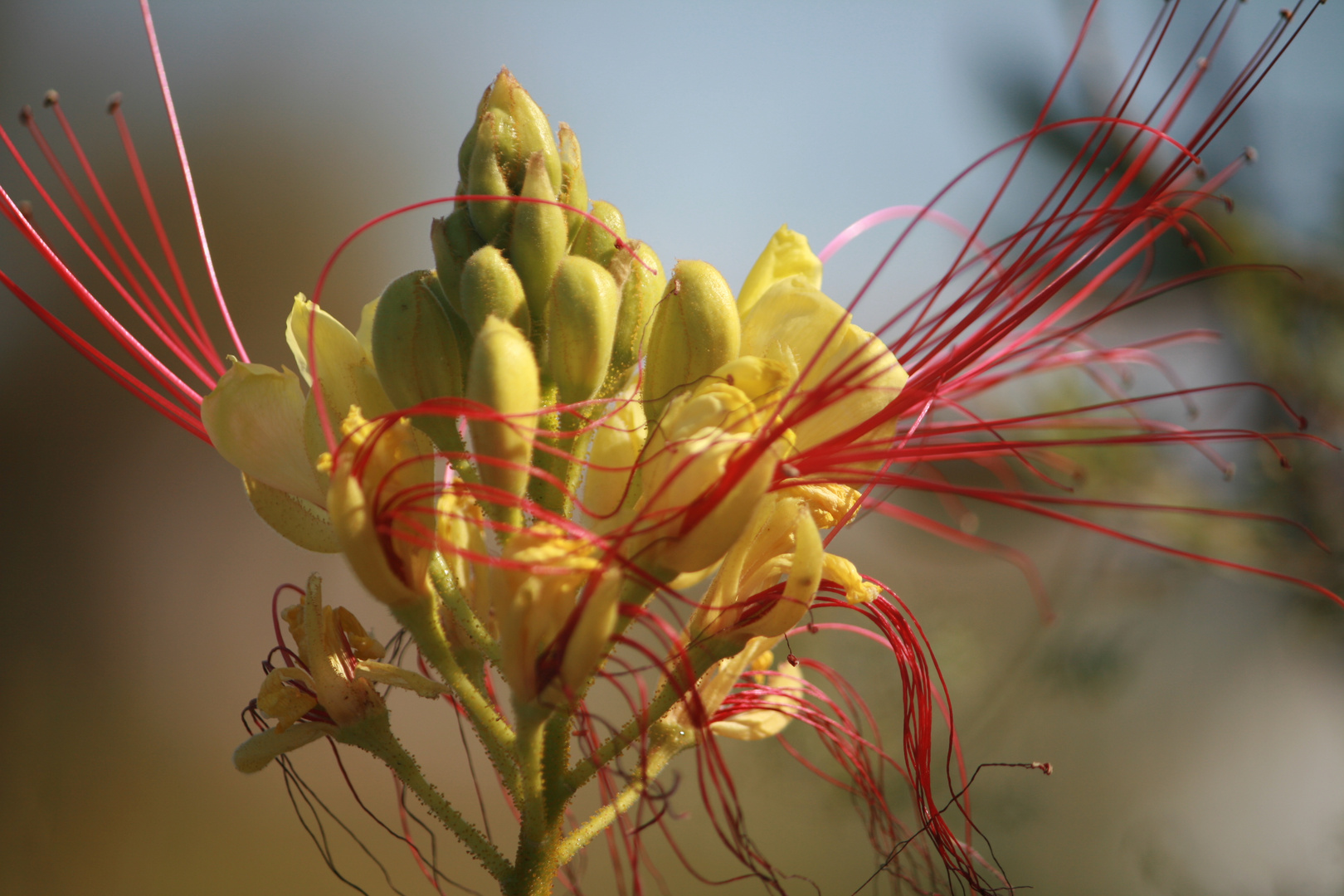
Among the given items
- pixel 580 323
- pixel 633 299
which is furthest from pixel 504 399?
pixel 633 299

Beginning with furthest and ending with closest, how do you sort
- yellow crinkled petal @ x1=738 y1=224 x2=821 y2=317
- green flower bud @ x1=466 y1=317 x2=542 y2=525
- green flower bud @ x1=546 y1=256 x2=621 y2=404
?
Result: yellow crinkled petal @ x1=738 y1=224 x2=821 y2=317, green flower bud @ x1=546 y1=256 x2=621 y2=404, green flower bud @ x1=466 y1=317 x2=542 y2=525

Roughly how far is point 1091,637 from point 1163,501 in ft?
1.59

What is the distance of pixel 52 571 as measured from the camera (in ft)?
15.0

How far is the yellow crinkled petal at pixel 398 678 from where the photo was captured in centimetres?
78

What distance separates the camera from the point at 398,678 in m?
0.80

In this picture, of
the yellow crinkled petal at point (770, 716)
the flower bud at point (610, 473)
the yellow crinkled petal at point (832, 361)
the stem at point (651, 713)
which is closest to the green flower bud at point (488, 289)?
the flower bud at point (610, 473)

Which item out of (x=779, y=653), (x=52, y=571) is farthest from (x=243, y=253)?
(x=779, y=653)

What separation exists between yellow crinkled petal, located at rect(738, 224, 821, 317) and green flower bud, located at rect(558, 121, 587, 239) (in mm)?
181

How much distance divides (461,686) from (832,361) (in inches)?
17.1

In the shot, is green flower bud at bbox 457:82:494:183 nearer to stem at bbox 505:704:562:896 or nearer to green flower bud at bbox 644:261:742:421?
green flower bud at bbox 644:261:742:421

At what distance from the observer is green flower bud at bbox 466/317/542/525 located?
61 cm

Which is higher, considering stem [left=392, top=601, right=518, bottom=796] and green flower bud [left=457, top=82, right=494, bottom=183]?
green flower bud [left=457, top=82, right=494, bottom=183]

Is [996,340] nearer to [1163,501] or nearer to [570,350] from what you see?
[570,350]

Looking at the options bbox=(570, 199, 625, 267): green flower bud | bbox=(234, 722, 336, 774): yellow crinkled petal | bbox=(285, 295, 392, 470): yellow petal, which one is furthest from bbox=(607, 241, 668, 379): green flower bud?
bbox=(234, 722, 336, 774): yellow crinkled petal
